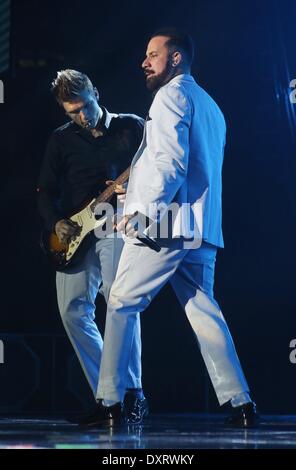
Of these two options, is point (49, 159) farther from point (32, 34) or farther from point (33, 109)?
point (32, 34)

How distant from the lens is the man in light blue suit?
3.50m

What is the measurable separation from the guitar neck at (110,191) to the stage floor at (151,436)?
1101mm

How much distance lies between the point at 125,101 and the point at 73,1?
0.82 metres

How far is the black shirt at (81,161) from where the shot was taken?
4371 mm

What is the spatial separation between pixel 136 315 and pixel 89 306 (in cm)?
72

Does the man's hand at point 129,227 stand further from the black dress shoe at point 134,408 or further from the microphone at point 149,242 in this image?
the black dress shoe at point 134,408

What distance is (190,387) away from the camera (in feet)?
17.8

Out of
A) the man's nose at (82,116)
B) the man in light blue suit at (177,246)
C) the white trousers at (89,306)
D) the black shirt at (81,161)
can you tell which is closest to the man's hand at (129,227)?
the man in light blue suit at (177,246)

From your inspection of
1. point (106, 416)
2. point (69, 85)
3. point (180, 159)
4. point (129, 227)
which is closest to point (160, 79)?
point (180, 159)

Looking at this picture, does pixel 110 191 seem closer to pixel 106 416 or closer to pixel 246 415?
pixel 106 416

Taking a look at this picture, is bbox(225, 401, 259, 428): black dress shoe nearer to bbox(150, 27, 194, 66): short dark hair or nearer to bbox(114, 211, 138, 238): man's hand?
bbox(114, 211, 138, 238): man's hand

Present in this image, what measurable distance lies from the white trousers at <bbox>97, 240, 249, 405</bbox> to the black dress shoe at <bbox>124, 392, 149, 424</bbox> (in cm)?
52
